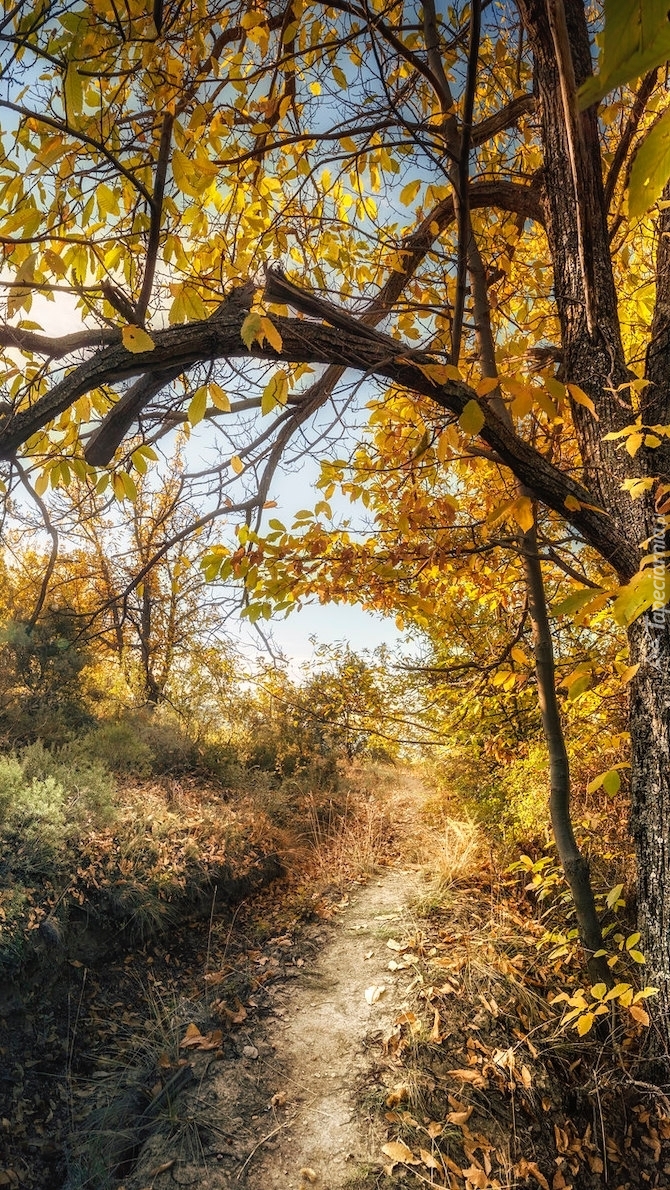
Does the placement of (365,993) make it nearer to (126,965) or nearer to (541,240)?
(126,965)

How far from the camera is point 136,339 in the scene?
148 centimetres

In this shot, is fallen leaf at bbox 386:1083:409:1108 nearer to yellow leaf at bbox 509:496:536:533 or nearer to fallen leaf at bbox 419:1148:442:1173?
fallen leaf at bbox 419:1148:442:1173

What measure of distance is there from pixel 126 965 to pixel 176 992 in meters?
0.44

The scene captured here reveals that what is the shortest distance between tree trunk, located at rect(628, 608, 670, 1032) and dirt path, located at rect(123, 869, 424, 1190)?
1.53m

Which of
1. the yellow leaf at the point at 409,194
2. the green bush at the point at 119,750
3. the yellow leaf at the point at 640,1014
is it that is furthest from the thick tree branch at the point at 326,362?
the green bush at the point at 119,750

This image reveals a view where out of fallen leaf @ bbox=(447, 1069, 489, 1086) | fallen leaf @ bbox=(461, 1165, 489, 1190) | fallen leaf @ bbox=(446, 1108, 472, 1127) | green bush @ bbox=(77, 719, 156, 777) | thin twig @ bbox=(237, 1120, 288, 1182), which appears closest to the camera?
fallen leaf @ bbox=(461, 1165, 489, 1190)

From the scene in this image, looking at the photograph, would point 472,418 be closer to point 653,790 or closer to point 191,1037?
point 653,790

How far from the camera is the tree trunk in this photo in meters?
2.14

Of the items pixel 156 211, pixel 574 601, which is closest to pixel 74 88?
pixel 156 211

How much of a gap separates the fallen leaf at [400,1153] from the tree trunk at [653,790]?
123 centimetres

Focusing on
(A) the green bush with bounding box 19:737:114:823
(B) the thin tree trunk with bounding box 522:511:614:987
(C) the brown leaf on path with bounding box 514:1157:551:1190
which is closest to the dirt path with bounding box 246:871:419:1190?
(C) the brown leaf on path with bounding box 514:1157:551:1190

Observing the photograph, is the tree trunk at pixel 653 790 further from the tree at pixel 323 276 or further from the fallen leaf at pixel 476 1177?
the fallen leaf at pixel 476 1177

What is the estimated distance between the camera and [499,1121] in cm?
268

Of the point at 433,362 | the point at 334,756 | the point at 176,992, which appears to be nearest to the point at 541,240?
the point at 433,362
